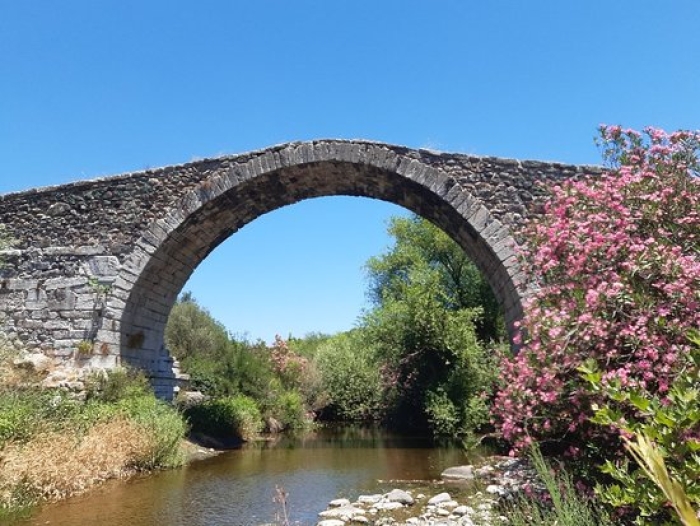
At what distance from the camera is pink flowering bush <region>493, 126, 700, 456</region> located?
440 cm

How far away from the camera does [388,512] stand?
616cm

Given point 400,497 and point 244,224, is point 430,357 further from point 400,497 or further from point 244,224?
point 400,497

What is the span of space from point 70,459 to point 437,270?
14.7 meters

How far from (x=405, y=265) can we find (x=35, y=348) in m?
16.0

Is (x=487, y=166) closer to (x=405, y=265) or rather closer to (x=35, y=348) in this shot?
(x=35, y=348)

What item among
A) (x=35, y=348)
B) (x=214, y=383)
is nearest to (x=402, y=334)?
(x=214, y=383)

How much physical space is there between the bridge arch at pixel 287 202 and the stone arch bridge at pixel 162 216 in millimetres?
22

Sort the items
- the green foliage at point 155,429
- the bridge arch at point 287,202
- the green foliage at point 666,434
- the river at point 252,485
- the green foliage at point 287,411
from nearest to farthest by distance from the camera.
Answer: the green foliage at point 666,434, the river at point 252,485, the green foliage at point 155,429, the bridge arch at point 287,202, the green foliage at point 287,411

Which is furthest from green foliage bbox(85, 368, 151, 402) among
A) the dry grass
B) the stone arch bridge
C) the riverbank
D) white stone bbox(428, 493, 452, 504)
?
white stone bbox(428, 493, 452, 504)

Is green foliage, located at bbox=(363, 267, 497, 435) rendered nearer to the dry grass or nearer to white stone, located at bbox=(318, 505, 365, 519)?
the dry grass

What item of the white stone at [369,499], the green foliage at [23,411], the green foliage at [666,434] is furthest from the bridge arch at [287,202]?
Result: the green foliage at [666,434]

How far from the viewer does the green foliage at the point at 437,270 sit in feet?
63.6

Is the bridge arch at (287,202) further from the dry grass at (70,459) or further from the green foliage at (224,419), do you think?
the green foliage at (224,419)

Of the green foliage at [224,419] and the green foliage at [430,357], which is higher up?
the green foliage at [430,357]
